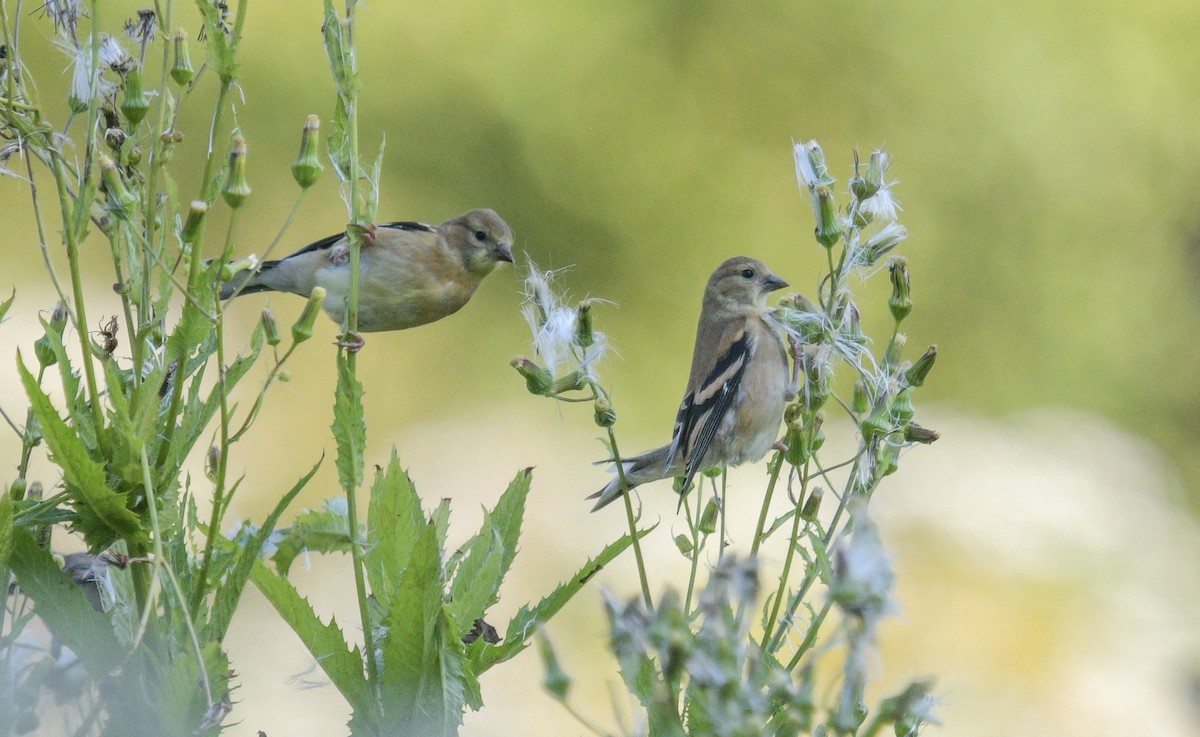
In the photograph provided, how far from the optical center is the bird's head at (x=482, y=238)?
2.53 meters

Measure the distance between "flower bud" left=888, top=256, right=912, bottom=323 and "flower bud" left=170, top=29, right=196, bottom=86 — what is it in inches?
30.2

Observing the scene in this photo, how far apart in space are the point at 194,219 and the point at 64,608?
377 millimetres

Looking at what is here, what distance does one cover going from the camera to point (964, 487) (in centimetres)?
442

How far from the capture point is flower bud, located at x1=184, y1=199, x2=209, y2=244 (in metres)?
1.08

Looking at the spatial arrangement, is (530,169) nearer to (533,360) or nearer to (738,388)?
(738,388)

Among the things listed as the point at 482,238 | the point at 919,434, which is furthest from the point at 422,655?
the point at 482,238

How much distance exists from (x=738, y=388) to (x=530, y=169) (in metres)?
2.49

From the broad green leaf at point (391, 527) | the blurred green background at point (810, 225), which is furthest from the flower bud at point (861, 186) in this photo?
the blurred green background at point (810, 225)

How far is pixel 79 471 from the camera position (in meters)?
1.08

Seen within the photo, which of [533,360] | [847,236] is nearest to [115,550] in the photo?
[533,360]

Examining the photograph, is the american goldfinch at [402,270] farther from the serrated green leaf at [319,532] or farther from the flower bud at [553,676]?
the flower bud at [553,676]

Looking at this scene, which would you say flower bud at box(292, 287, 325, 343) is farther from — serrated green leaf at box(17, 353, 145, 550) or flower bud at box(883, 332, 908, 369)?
flower bud at box(883, 332, 908, 369)

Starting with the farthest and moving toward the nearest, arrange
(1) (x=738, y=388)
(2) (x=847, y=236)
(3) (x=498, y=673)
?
1. (3) (x=498, y=673)
2. (1) (x=738, y=388)
3. (2) (x=847, y=236)

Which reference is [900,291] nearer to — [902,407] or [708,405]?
[902,407]
